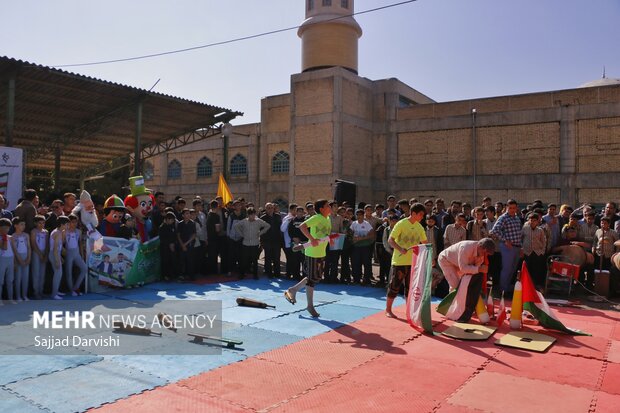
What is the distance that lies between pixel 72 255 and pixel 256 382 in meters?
6.37

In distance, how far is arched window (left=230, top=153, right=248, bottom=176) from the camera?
126ft

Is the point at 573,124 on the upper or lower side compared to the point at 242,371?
upper

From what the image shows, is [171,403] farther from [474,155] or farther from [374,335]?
[474,155]

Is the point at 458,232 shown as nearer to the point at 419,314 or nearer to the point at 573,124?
the point at 419,314

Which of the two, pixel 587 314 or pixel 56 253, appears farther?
pixel 56 253

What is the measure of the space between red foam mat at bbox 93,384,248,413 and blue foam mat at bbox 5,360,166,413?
0.16 meters

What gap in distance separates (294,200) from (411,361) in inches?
1063

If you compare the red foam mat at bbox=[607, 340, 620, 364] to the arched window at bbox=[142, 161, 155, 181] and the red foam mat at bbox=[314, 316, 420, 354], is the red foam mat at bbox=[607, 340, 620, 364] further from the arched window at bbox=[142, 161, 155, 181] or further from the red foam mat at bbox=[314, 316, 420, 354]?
the arched window at bbox=[142, 161, 155, 181]

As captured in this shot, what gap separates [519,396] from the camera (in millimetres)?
5168

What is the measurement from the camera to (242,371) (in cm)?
579

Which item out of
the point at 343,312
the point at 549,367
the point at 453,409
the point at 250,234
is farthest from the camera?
the point at 250,234

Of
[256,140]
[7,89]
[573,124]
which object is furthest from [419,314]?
[256,140]

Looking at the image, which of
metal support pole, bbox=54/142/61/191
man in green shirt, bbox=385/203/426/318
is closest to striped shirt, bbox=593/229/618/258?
man in green shirt, bbox=385/203/426/318

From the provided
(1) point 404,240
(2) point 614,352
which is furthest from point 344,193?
(2) point 614,352
